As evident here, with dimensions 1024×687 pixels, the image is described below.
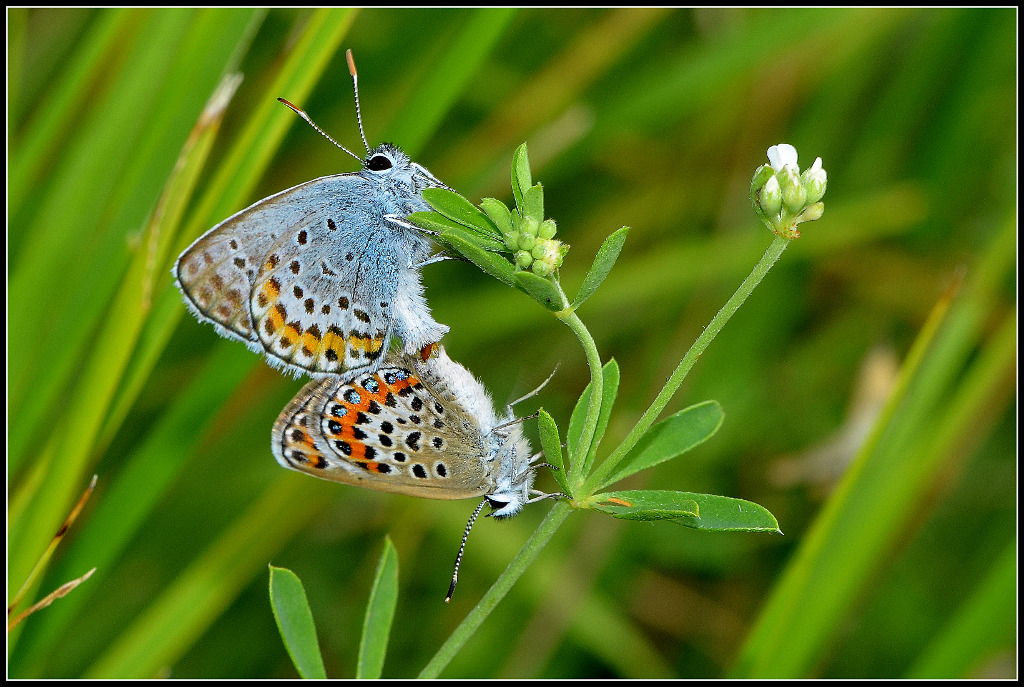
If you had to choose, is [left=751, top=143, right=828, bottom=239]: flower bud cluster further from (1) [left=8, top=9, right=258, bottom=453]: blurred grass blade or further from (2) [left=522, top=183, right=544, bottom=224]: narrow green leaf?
(1) [left=8, top=9, right=258, bottom=453]: blurred grass blade

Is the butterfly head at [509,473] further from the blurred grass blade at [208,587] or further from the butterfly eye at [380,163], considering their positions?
the blurred grass blade at [208,587]

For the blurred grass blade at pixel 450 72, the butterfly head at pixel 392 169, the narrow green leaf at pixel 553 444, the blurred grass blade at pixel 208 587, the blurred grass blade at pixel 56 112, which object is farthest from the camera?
the blurred grass blade at pixel 450 72

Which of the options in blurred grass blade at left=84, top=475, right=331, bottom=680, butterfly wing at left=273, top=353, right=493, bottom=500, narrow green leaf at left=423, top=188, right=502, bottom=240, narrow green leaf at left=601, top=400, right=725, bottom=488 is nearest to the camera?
narrow green leaf at left=423, top=188, right=502, bottom=240

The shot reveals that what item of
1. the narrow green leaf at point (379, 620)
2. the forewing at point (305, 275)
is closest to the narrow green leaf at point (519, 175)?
the forewing at point (305, 275)

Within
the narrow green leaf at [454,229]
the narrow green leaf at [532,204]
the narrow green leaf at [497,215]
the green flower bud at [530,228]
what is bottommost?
the narrow green leaf at [454,229]

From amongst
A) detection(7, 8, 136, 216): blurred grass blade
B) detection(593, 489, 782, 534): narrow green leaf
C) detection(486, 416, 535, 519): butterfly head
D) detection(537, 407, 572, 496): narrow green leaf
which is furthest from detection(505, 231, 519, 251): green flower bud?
detection(7, 8, 136, 216): blurred grass blade

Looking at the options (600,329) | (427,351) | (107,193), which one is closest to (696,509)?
(427,351)
